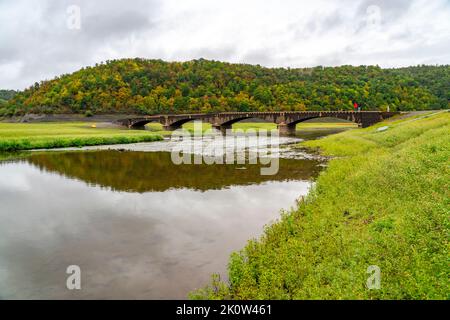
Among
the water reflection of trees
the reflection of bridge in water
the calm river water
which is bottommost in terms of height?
the calm river water

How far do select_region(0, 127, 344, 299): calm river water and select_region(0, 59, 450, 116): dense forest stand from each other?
123816mm

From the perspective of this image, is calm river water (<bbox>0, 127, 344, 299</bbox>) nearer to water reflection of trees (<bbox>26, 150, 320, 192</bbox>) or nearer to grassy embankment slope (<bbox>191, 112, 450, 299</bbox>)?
water reflection of trees (<bbox>26, 150, 320, 192</bbox>)

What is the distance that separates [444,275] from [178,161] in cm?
3227

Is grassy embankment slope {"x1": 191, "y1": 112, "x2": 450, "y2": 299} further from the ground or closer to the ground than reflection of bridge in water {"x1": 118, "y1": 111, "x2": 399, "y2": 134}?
closer to the ground

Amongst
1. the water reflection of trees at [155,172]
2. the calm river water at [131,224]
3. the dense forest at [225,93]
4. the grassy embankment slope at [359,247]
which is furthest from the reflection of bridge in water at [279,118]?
the grassy embankment slope at [359,247]

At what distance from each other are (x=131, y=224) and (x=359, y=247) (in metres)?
10.4

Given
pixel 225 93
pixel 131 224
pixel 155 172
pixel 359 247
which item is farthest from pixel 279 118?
pixel 359 247

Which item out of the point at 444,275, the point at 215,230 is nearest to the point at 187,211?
the point at 215,230

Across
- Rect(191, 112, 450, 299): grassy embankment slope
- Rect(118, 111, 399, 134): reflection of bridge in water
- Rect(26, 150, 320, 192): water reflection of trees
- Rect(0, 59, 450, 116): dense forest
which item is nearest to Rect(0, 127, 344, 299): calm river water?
Rect(26, 150, 320, 192): water reflection of trees

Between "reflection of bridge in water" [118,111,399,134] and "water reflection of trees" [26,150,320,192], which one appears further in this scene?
"reflection of bridge in water" [118,111,399,134]

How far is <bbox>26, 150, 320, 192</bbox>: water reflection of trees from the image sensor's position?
26.9 m

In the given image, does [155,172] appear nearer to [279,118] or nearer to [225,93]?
[279,118]

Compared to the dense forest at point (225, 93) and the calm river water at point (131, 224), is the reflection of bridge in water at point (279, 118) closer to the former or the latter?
the dense forest at point (225, 93)

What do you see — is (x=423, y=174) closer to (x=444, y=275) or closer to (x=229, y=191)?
(x=444, y=275)
